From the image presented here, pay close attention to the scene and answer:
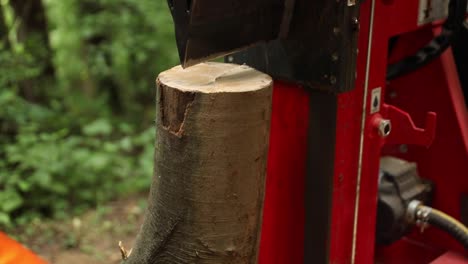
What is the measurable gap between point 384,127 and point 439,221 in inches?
19.5

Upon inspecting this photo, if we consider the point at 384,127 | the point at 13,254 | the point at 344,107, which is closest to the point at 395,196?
the point at 384,127

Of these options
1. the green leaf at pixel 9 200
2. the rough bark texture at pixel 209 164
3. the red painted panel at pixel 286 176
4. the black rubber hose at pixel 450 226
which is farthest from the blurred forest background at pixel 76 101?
the black rubber hose at pixel 450 226

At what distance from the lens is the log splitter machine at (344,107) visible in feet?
4.84

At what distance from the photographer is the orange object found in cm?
178

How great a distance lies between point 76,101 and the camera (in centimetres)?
589

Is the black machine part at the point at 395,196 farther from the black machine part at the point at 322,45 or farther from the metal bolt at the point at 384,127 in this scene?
the black machine part at the point at 322,45

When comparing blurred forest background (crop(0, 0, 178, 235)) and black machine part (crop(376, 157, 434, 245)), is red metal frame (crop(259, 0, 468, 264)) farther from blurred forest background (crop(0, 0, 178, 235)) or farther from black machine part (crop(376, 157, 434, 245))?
blurred forest background (crop(0, 0, 178, 235))

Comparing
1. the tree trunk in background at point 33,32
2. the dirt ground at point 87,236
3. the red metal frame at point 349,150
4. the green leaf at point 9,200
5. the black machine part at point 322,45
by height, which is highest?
the black machine part at point 322,45

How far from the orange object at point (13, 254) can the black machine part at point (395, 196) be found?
1099 mm

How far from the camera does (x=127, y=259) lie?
5.34 feet

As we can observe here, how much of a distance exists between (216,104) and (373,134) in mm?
554

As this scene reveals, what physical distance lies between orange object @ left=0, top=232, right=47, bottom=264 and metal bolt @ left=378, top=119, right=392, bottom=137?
106cm

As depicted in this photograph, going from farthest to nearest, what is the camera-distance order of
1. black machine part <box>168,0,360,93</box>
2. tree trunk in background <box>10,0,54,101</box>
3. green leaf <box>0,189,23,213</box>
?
tree trunk in background <box>10,0,54,101</box>, green leaf <box>0,189,23,213</box>, black machine part <box>168,0,360,93</box>

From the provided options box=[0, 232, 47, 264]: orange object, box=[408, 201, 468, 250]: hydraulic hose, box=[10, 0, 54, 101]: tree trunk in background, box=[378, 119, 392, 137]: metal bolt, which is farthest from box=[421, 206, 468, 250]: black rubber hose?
box=[10, 0, 54, 101]: tree trunk in background
